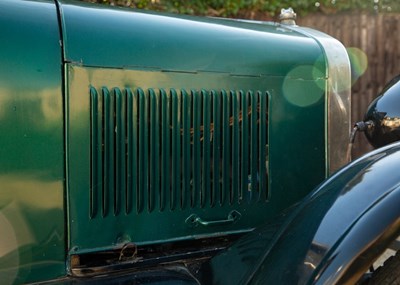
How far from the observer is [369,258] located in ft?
4.16

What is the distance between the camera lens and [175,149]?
6.02ft

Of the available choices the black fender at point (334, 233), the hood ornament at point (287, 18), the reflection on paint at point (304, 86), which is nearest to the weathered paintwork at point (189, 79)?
the reflection on paint at point (304, 86)

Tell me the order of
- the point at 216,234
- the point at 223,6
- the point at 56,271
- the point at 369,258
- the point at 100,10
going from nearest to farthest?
the point at 369,258, the point at 56,271, the point at 100,10, the point at 216,234, the point at 223,6

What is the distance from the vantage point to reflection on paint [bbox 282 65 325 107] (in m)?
2.12

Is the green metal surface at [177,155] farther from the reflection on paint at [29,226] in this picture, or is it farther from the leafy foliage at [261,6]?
the leafy foliage at [261,6]

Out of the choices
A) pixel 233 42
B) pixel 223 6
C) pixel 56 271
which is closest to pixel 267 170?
pixel 233 42

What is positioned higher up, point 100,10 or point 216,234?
point 100,10

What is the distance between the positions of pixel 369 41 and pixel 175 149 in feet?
16.7

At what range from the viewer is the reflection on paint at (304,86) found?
2119 mm

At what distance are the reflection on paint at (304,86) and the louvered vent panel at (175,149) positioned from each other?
129mm

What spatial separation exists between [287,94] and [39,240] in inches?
42.2

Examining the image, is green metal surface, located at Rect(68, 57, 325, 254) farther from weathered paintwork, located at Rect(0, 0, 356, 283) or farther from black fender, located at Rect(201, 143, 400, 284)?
black fender, located at Rect(201, 143, 400, 284)

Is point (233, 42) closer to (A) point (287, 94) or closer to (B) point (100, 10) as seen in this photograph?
(A) point (287, 94)

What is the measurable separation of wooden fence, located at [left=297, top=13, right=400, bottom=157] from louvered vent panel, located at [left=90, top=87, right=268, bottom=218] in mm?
4609
